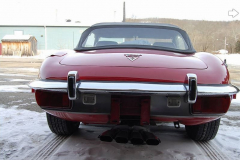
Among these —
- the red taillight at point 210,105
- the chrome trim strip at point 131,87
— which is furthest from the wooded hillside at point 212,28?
the chrome trim strip at point 131,87

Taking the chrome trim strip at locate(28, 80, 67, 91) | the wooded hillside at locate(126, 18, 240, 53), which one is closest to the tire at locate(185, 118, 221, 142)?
the chrome trim strip at locate(28, 80, 67, 91)

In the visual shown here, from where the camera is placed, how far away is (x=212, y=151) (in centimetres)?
268

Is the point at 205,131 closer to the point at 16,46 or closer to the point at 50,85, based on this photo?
the point at 50,85

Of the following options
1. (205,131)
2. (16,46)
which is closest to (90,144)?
(205,131)

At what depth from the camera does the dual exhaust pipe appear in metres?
2.23

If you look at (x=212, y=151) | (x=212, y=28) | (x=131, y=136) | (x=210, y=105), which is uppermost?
(x=212, y=28)

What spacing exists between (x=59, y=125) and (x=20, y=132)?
600 millimetres

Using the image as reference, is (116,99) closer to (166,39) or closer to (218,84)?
(218,84)

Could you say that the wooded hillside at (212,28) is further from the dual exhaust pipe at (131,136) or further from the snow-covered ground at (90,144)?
the dual exhaust pipe at (131,136)

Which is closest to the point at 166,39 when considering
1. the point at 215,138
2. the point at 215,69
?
the point at 215,69

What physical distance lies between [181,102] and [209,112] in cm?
27

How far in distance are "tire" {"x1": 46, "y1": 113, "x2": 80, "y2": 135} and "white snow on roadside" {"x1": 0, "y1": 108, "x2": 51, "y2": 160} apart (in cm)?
18

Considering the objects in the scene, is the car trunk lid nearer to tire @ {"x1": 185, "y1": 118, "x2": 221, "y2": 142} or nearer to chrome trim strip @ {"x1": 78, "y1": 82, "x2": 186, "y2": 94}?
chrome trim strip @ {"x1": 78, "y1": 82, "x2": 186, "y2": 94}

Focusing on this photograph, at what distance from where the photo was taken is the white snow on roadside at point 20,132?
2590mm
